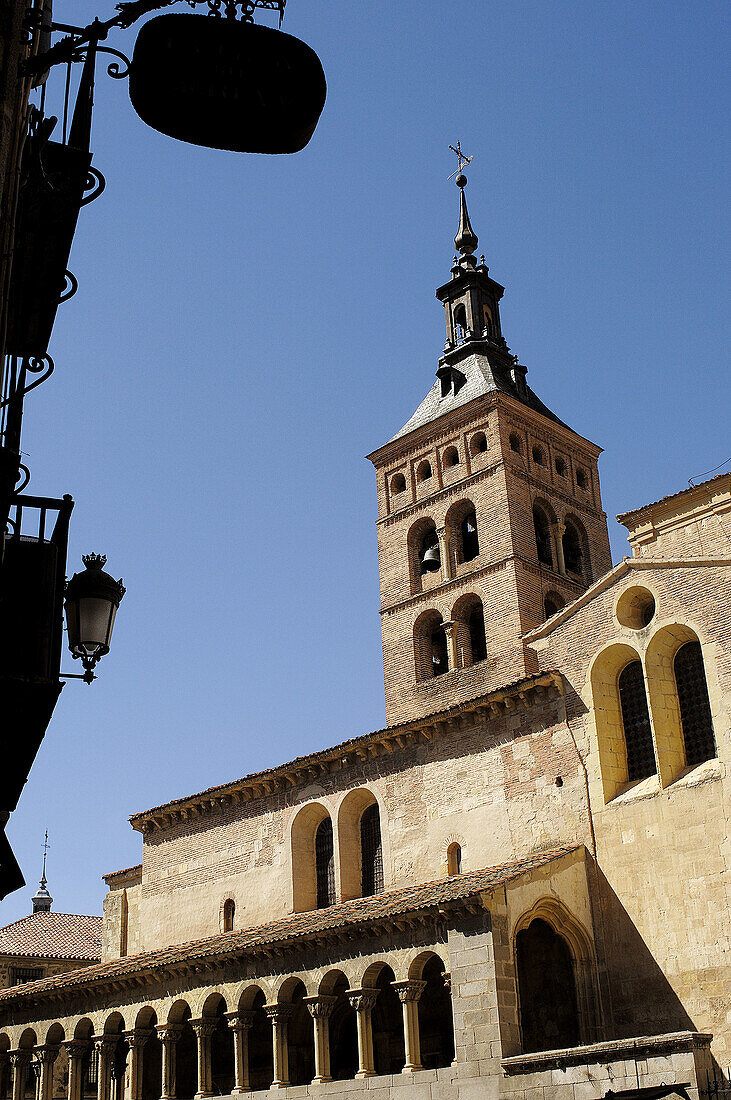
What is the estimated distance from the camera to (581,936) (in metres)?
19.0

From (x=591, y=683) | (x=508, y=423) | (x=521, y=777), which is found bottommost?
(x=521, y=777)

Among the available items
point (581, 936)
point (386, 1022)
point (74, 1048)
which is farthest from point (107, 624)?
point (74, 1048)

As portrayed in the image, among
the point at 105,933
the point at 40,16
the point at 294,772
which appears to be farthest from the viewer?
the point at 105,933

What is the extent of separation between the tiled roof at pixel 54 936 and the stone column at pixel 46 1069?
1848 cm

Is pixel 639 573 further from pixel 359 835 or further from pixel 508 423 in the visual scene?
pixel 508 423

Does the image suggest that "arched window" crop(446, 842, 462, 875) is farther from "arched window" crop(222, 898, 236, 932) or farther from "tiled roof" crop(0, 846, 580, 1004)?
"arched window" crop(222, 898, 236, 932)

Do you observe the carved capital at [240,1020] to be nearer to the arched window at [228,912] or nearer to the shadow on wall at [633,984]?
the arched window at [228,912]

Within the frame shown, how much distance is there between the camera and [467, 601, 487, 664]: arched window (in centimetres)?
3150

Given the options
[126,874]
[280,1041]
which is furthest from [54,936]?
[280,1041]

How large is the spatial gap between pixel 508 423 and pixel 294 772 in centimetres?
1280

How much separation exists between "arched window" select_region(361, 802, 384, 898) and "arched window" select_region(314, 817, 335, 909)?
2.57 feet

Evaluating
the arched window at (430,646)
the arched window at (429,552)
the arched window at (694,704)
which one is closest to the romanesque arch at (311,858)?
the arched window at (430,646)

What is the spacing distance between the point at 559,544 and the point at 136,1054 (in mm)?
17529

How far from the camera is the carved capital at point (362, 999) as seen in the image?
64.5 feet
